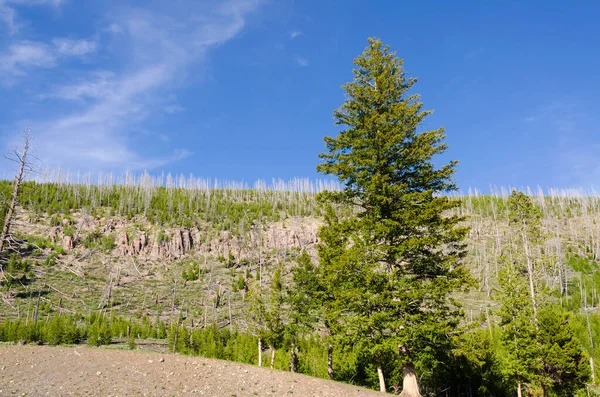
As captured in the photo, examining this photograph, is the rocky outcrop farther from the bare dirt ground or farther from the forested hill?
the bare dirt ground

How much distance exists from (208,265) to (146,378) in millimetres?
78583

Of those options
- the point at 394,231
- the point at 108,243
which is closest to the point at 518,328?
the point at 394,231

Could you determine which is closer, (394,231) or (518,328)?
(394,231)

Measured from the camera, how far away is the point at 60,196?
357ft

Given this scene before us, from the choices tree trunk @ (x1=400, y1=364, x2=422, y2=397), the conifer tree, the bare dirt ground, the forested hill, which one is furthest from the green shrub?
tree trunk @ (x1=400, y1=364, x2=422, y2=397)

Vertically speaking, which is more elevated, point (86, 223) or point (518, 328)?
point (86, 223)

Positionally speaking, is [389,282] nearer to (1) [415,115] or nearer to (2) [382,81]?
(1) [415,115]

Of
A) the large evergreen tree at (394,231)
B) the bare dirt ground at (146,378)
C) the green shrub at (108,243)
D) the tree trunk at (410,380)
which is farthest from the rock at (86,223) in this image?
the tree trunk at (410,380)

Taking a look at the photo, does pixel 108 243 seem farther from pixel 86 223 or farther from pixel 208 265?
pixel 208 265

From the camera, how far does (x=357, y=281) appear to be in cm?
1353

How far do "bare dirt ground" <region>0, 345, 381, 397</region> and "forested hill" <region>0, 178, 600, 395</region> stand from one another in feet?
21.8

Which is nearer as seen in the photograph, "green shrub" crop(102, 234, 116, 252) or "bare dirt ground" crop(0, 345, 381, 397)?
"bare dirt ground" crop(0, 345, 381, 397)

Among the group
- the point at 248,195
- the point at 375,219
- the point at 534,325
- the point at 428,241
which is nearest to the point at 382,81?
the point at 375,219

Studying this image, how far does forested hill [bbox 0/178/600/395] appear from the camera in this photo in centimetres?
3672
